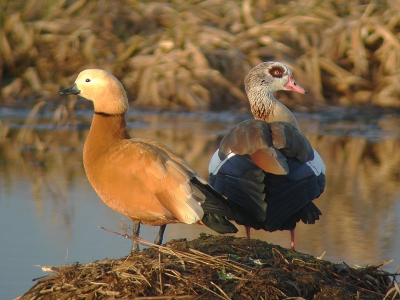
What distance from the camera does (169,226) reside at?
646 centimetres

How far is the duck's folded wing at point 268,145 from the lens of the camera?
5477 millimetres

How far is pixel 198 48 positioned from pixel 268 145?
6.38 metres

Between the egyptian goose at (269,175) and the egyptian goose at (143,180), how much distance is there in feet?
0.83

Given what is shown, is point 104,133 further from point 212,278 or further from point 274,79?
point 274,79

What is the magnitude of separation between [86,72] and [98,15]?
23.9 feet

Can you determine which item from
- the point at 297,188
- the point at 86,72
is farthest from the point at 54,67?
the point at 297,188

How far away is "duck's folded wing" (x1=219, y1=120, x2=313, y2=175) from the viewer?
5477 millimetres

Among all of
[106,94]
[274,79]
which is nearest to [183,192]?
[106,94]

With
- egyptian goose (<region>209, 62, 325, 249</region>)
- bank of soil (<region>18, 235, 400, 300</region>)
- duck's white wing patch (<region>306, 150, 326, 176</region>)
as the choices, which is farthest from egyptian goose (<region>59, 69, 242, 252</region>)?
duck's white wing patch (<region>306, 150, 326, 176</region>)

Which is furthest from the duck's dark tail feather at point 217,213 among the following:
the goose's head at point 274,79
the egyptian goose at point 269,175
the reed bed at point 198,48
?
the reed bed at point 198,48

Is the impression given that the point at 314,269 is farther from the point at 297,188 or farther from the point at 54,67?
the point at 54,67

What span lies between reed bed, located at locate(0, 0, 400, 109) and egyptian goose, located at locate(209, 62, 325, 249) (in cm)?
573

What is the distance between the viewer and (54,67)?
40.6ft

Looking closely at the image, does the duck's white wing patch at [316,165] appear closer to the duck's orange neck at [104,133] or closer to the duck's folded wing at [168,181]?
the duck's folded wing at [168,181]
